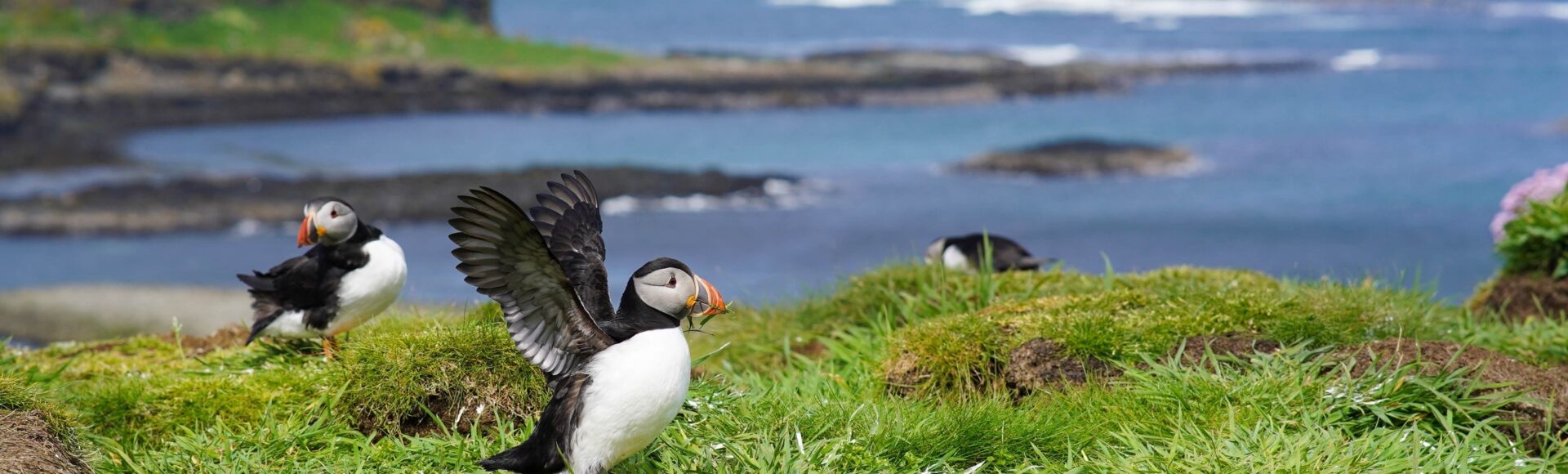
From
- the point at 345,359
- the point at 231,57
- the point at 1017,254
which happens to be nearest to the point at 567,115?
the point at 231,57

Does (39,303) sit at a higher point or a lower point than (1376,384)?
lower

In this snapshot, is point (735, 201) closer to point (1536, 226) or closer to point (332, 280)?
point (1536, 226)

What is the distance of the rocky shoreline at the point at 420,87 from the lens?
22797mm

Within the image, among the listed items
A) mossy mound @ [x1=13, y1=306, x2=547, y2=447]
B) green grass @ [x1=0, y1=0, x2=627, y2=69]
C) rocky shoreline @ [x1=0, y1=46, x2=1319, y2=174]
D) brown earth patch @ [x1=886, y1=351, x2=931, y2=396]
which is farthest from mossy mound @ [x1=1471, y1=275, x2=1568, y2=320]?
green grass @ [x1=0, y1=0, x2=627, y2=69]

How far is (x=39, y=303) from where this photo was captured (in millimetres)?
14203

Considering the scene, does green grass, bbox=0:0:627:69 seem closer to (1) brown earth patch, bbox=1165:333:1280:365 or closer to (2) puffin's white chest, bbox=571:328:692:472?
(1) brown earth patch, bbox=1165:333:1280:365

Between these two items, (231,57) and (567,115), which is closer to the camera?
(567,115)

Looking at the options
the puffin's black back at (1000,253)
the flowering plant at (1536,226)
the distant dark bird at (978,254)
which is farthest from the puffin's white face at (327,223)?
the flowering plant at (1536,226)

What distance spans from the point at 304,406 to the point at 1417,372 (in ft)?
12.8

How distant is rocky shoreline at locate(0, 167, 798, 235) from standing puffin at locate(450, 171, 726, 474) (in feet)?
45.2

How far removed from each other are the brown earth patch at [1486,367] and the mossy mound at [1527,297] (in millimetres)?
2084

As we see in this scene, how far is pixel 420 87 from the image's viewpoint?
2422 cm

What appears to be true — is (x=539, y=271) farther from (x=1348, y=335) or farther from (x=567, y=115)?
(x=567, y=115)

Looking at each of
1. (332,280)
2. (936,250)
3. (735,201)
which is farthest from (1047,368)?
(735,201)
